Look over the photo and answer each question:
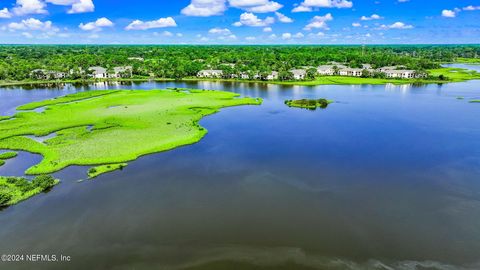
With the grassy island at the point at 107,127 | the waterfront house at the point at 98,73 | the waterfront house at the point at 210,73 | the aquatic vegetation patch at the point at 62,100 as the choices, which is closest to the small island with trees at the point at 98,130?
the grassy island at the point at 107,127

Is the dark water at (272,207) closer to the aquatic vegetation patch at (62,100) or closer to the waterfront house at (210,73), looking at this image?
the aquatic vegetation patch at (62,100)

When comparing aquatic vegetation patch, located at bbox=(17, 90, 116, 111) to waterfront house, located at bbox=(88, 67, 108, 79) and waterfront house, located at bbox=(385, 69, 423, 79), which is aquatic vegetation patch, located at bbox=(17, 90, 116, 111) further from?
waterfront house, located at bbox=(385, 69, 423, 79)

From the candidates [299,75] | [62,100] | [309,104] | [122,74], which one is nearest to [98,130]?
[62,100]

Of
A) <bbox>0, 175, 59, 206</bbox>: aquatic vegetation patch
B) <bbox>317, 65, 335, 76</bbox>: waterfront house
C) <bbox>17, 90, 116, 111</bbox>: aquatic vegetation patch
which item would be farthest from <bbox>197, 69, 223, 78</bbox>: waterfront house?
<bbox>0, 175, 59, 206</bbox>: aquatic vegetation patch

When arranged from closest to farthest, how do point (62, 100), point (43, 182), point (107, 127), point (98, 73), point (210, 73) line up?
point (43, 182), point (107, 127), point (62, 100), point (98, 73), point (210, 73)

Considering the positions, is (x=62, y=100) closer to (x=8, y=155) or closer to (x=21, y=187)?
(x=8, y=155)

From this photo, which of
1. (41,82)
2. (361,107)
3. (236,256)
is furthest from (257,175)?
(41,82)
